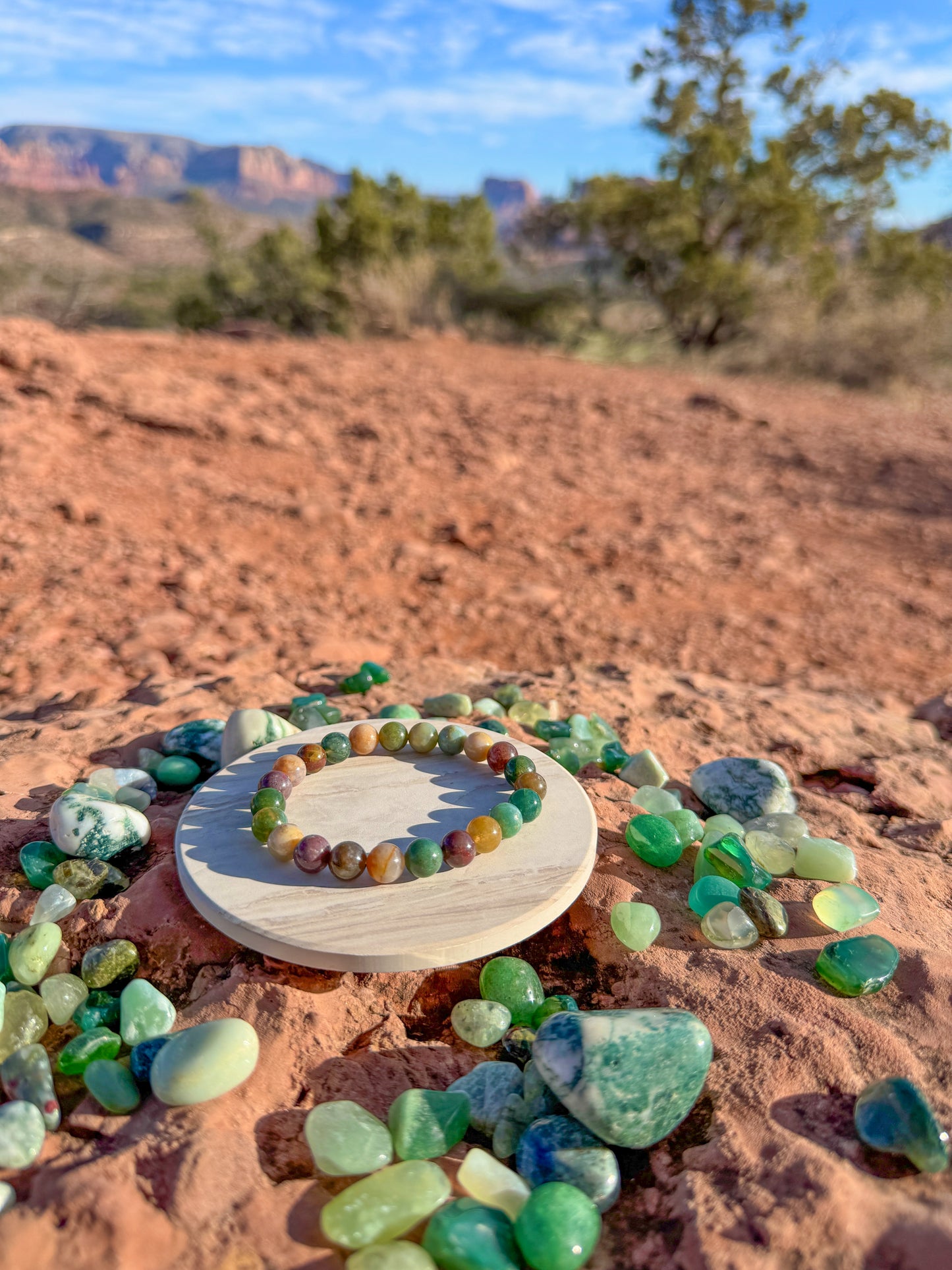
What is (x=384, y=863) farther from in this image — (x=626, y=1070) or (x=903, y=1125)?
(x=903, y=1125)

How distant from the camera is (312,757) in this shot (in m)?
1.88

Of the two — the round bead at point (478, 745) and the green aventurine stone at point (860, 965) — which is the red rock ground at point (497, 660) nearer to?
the green aventurine stone at point (860, 965)

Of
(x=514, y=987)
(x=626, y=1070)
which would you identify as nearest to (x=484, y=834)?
(x=514, y=987)

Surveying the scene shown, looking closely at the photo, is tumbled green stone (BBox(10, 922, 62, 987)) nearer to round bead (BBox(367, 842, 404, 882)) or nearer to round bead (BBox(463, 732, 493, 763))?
round bead (BBox(367, 842, 404, 882))

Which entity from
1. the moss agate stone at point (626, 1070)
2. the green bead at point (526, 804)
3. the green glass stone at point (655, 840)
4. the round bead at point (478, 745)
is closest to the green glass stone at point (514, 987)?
the moss agate stone at point (626, 1070)

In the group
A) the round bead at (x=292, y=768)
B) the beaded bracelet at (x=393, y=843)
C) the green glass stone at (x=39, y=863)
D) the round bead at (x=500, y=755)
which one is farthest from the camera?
the round bead at (x=500, y=755)

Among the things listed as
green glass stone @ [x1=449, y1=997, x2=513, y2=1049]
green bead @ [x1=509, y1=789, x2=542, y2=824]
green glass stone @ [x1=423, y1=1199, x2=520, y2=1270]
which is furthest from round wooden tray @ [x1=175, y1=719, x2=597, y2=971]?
green glass stone @ [x1=423, y1=1199, x2=520, y2=1270]

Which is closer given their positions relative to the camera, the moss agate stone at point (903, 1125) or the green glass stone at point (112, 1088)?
the moss agate stone at point (903, 1125)

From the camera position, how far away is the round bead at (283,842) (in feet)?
5.24

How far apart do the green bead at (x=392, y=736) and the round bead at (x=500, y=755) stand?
233mm

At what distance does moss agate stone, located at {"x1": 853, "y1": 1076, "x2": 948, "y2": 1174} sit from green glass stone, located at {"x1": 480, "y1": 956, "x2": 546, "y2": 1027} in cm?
57

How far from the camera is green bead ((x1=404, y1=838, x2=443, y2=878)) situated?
1.57 metres

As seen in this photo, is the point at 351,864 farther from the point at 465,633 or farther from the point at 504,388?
the point at 504,388

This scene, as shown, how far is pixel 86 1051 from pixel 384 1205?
0.60 meters
